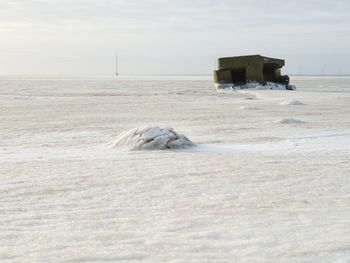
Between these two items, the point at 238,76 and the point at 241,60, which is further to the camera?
the point at 238,76


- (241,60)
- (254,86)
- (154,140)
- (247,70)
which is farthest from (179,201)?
(241,60)

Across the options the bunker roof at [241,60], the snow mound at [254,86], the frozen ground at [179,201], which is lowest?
the snow mound at [254,86]

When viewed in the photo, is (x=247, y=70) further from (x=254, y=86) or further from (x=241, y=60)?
(x=254, y=86)

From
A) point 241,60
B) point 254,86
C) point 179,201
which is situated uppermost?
point 241,60

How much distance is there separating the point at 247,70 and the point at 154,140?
35614mm

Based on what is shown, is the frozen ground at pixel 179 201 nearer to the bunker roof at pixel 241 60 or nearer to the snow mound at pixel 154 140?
the snow mound at pixel 154 140

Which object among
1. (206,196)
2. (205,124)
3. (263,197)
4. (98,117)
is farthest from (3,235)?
(98,117)

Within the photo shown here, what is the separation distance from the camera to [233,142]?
29.7ft

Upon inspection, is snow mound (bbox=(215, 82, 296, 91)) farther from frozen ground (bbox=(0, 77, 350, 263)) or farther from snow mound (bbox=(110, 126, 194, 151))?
snow mound (bbox=(110, 126, 194, 151))

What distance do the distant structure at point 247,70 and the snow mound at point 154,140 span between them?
113ft

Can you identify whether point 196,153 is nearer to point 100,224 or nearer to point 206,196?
point 206,196


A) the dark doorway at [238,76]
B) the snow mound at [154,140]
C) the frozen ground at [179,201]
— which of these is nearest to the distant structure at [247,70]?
the dark doorway at [238,76]

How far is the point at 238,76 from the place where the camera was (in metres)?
45.4

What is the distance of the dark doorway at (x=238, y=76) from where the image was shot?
44625 mm
